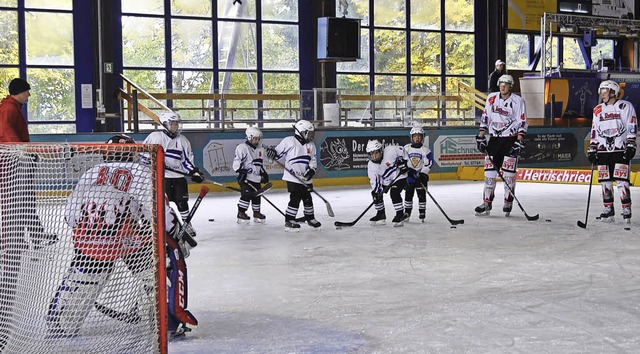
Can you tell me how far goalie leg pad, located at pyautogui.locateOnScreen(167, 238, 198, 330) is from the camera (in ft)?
14.9

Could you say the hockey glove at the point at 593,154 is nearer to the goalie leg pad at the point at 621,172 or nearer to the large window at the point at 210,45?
the goalie leg pad at the point at 621,172

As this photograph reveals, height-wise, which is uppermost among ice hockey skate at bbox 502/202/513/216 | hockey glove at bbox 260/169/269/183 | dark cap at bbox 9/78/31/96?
dark cap at bbox 9/78/31/96

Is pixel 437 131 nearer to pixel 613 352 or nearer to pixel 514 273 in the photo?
pixel 514 273

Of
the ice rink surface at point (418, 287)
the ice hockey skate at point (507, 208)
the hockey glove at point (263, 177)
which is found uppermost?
the hockey glove at point (263, 177)

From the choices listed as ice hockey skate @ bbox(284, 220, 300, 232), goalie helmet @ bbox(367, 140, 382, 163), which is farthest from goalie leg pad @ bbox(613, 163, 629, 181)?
ice hockey skate @ bbox(284, 220, 300, 232)

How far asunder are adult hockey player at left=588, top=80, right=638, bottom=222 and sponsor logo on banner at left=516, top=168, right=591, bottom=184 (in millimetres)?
5256

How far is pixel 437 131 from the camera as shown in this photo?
16.5 m

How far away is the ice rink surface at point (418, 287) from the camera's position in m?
4.62

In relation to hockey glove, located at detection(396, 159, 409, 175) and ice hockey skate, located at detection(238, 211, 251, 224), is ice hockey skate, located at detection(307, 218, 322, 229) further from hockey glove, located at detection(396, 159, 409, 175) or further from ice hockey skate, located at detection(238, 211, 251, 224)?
hockey glove, located at detection(396, 159, 409, 175)

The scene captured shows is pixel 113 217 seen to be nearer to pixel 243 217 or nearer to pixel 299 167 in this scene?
pixel 299 167

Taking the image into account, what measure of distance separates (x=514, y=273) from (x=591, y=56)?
705 inches

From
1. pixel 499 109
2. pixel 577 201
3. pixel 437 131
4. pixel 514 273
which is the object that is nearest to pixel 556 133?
pixel 437 131

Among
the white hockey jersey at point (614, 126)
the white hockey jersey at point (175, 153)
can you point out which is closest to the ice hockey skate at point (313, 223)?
the white hockey jersey at point (175, 153)

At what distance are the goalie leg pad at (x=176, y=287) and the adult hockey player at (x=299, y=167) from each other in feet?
16.0
